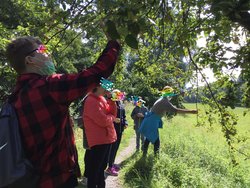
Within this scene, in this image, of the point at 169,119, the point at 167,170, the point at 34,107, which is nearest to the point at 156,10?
the point at 34,107

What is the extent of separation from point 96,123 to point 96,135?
0.59 ft

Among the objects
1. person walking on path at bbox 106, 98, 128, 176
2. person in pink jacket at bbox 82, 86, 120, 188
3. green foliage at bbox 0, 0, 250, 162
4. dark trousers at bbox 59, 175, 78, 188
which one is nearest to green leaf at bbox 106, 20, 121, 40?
green foliage at bbox 0, 0, 250, 162

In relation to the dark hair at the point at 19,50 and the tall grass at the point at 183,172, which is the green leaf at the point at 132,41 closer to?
the dark hair at the point at 19,50

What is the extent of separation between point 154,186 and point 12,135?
4.35m

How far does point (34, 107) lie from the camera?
221 centimetres

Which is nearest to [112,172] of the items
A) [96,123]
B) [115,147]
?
[115,147]

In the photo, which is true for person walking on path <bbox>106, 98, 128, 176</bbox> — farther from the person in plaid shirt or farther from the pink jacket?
the person in plaid shirt

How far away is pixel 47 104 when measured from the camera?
2211 millimetres

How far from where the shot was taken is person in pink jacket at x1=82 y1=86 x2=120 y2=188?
16.4 feet

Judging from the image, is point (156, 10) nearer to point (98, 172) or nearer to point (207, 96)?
point (207, 96)

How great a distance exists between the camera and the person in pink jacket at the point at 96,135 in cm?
500

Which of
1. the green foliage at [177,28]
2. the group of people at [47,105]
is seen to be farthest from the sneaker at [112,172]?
the group of people at [47,105]

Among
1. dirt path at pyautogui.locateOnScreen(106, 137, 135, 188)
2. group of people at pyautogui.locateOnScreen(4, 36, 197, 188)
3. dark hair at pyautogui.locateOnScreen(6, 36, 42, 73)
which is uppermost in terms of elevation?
dark hair at pyautogui.locateOnScreen(6, 36, 42, 73)

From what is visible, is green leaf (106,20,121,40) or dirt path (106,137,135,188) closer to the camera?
green leaf (106,20,121,40)
